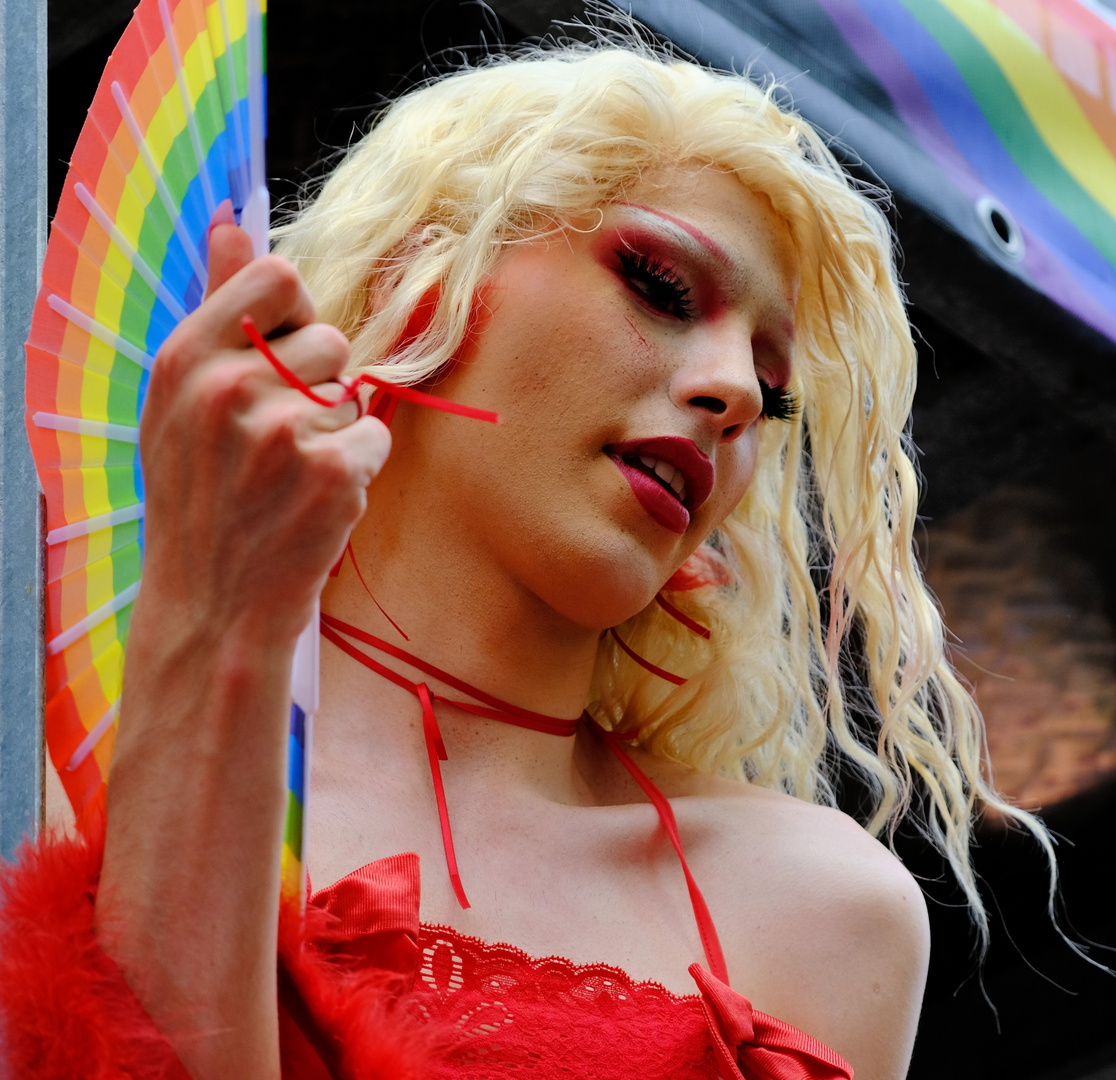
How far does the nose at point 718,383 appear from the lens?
4.40 feet

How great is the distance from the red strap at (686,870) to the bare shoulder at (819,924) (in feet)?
0.07

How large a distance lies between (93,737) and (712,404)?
2.13 feet

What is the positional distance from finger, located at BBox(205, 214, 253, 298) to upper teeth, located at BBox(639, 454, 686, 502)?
55 cm

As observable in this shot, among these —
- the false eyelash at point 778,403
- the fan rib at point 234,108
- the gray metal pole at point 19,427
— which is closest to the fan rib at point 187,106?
the fan rib at point 234,108

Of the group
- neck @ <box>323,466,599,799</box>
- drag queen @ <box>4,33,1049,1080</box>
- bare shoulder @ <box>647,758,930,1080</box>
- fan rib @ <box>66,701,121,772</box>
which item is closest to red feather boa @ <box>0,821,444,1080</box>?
drag queen @ <box>4,33,1049,1080</box>

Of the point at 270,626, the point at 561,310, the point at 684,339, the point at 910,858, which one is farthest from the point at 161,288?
the point at 910,858

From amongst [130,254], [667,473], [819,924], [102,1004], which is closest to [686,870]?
[819,924]

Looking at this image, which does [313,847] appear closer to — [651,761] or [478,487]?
[478,487]

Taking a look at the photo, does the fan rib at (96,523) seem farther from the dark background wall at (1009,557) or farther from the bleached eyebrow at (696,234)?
the dark background wall at (1009,557)

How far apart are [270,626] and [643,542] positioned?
0.55 m

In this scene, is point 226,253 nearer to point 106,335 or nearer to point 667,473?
point 106,335

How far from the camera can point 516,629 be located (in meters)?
1.38

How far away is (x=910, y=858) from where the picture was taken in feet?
10.3

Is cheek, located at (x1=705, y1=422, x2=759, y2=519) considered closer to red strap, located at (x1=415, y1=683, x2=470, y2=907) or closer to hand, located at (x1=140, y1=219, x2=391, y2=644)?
red strap, located at (x1=415, y1=683, x2=470, y2=907)
